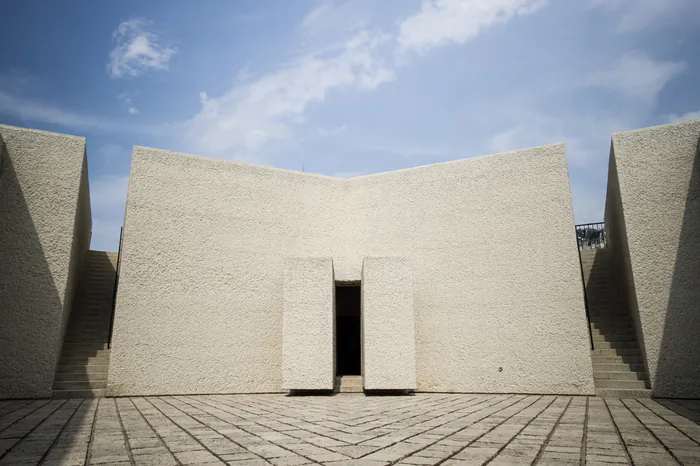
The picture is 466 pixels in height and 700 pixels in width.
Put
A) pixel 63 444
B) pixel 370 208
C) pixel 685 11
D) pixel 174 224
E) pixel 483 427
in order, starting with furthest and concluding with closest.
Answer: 1. pixel 370 208
2. pixel 174 224
3. pixel 685 11
4. pixel 483 427
5. pixel 63 444

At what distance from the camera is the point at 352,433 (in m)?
3.68

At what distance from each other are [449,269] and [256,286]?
3.87 m

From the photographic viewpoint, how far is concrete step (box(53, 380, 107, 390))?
6.92 m

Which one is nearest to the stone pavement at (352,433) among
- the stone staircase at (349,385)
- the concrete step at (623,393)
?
the concrete step at (623,393)

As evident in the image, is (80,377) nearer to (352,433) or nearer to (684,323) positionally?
(352,433)

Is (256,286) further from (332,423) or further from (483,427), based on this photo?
(483,427)

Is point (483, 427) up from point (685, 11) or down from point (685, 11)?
down

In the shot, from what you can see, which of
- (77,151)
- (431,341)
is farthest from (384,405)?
(77,151)

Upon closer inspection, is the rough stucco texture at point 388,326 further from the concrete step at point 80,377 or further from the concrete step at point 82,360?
the concrete step at point 82,360

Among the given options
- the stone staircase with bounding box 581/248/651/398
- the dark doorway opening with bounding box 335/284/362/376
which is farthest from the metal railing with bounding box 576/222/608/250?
the dark doorway opening with bounding box 335/284/362/376

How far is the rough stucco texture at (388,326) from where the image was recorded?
7309 mm

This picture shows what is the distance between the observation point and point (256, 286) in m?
8.45

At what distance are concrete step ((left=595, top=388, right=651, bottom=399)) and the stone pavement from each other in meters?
0.57

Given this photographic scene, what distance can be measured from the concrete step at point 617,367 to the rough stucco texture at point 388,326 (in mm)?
3212
